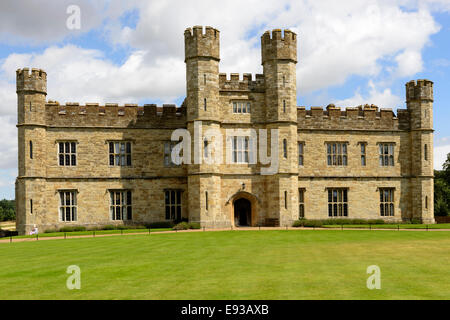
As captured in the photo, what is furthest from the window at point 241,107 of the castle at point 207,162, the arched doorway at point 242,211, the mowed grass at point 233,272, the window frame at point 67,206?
the mowed grass at point 233,272

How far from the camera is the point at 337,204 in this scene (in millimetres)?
36469

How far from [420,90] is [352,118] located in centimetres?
570

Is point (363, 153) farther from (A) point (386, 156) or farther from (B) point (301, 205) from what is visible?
(B) point (301, 205)

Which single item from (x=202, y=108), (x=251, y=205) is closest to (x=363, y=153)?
(x=251, y=205)

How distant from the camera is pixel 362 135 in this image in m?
37.2

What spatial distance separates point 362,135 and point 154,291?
3033 cm

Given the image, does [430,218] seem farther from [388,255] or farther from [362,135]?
[388,255]

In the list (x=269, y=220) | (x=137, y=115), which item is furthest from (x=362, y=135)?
(x=137, y=115)

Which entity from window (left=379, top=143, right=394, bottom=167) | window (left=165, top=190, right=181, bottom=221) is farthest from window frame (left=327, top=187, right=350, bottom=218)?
window (left=165, top=190, right=181, bottom=221)

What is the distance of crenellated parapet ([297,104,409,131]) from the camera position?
36531 millimetres

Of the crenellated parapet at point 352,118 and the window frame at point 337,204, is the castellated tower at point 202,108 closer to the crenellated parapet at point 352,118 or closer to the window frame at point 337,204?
the crenellated parapet at point 352,118

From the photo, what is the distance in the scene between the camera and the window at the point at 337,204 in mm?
36428

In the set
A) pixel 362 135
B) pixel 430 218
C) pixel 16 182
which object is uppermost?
pixel 362 135
